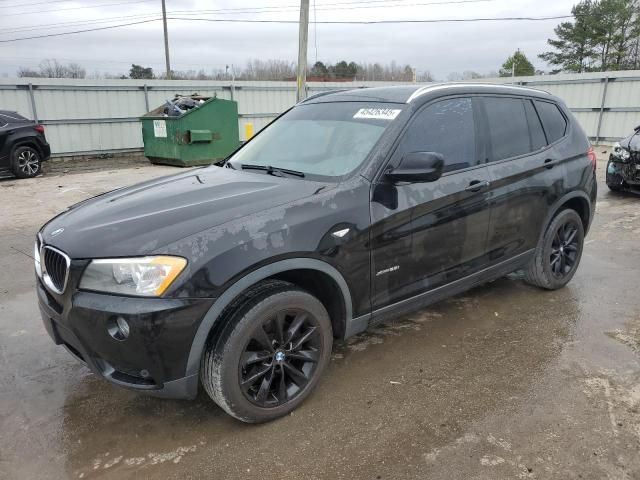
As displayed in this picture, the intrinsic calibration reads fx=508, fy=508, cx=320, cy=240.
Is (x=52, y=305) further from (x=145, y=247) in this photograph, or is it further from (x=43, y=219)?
(x=43, y=219)

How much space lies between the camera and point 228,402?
2.58 m

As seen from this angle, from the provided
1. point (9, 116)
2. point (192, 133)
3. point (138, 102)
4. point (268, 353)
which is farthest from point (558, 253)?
point (138, 102)

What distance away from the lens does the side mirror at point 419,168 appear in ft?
9.59

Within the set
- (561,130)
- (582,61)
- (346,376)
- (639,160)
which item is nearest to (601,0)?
(582,61)

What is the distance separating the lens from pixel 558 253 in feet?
14.9

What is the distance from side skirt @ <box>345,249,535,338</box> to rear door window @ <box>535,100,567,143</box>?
1.01 metres

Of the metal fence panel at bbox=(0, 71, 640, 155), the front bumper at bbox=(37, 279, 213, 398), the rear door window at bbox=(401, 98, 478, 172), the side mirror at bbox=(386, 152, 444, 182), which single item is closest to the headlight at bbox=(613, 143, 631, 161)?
the rear door window at bbox=(401, 98, 478, 172)

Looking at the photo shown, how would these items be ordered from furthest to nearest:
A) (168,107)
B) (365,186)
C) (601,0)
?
1. (601,0)
2. (168,107)
3. (365,186)

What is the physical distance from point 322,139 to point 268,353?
154cm

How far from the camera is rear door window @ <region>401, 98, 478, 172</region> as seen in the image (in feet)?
10.8

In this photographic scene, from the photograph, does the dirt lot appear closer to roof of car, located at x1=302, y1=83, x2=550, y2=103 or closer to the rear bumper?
roof of car, located at x1=302, y1=83, x2=550, y2=103

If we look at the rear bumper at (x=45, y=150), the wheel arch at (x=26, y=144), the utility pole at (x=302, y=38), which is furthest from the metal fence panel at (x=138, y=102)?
the utility pole at (x=302, y=38)

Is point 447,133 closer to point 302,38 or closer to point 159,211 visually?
point 159,211

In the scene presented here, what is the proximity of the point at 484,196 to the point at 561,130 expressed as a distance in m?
1.42
